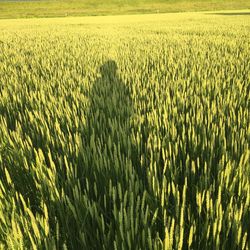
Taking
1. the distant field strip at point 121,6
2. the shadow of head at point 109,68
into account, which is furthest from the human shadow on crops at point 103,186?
the distant field strip at point 121,6

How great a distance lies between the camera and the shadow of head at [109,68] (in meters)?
2.90

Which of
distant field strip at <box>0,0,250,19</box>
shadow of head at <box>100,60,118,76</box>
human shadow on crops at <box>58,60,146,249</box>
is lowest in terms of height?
human shadow on crops at <box>58,60,146,249</box>

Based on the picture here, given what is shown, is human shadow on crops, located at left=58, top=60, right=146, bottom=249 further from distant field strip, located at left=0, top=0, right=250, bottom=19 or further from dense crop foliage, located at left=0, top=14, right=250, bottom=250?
distant field strip, located at left=0, top=0, right=250, bottom=19

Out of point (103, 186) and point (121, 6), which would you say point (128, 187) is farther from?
point (121, 6)

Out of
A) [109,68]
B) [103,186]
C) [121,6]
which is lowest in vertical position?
[103,186]

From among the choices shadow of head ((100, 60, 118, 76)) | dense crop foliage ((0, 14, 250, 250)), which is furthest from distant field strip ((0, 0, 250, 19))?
dense crop foliage ((0, 14, 250, 250))

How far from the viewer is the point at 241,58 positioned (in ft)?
10.6

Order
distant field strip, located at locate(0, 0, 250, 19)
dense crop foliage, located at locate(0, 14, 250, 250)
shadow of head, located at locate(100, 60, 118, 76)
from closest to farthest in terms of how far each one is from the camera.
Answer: dense crop foliage, located at locate(0, 14, 250, 250) → shadow of head, located at locate(100, 60, 118, 76) → distant field strip, located at locate(0, 0, 250, 19)

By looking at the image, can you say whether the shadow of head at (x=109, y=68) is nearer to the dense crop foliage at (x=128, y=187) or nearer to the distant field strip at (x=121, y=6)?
the dense crop foliage at (x=128, y=187)

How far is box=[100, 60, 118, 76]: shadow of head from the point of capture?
2.90m

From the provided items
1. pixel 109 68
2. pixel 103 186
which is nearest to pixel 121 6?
pixel 109 68

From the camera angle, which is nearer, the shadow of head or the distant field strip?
the shadow of head

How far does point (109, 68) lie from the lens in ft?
10.3

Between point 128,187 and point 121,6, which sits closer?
point 128,187
